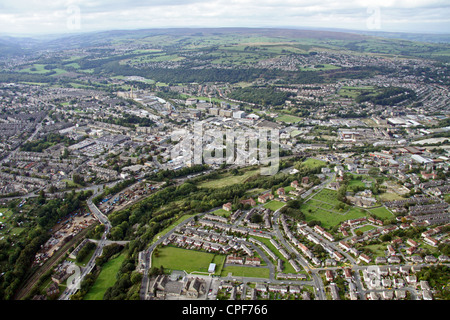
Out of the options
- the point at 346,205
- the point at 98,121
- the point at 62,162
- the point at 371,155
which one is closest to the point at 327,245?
the point at 346,205

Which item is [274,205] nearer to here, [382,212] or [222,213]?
[222,213]

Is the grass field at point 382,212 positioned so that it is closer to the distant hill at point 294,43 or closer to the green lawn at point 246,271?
the green lawn at point 246,271

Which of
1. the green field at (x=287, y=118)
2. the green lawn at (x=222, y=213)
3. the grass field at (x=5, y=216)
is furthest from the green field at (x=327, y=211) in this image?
the green field at (x=287, y=118)

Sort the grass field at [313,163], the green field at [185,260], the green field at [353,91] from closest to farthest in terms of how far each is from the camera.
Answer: the green field at [185,260] → the grass field at [313,163] → the green field at [353,91]

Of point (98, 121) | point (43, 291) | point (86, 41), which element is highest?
point (86, 41)

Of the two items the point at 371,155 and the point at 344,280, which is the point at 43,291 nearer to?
the point at 344,280

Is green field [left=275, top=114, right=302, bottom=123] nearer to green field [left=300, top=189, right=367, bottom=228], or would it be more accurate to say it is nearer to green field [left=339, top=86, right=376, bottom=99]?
green field [left=339, top=86, right=376, bottom=99]

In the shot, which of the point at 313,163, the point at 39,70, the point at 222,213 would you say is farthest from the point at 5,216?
the point at 39,70

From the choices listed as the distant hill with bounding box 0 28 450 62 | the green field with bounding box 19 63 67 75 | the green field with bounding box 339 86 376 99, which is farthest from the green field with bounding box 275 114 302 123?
the green field with bounding box 19 63 67 75
